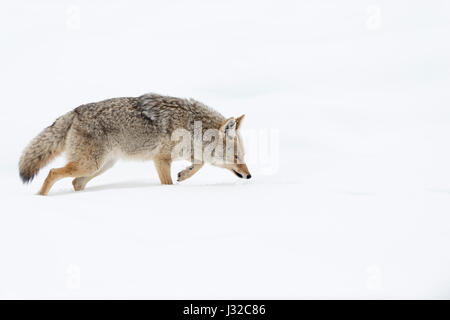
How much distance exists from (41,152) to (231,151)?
288 cm

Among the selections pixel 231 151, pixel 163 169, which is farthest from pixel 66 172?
pixel 231 151

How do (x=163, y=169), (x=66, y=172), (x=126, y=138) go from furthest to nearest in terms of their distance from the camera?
(x=163, y=169) < (x=126, y=138) < (x=66, y=172)

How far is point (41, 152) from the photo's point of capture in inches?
275

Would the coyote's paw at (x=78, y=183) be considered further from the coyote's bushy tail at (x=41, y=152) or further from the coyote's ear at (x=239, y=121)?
the coyote's ear at (x=239, y=121)

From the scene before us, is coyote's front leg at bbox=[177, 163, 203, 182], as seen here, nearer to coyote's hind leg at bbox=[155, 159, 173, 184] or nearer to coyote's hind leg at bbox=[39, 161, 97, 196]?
coyote's hind leg at bbox=[155, 159, 173, 184]

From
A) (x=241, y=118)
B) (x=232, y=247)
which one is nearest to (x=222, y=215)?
(x=232, y=247)

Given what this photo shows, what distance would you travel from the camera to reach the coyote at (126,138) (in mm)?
6871

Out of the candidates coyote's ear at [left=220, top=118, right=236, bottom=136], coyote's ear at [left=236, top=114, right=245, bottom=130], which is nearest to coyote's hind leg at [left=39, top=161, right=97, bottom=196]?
coyote's ear at [left=220, top=118, right=236, bottom=136]

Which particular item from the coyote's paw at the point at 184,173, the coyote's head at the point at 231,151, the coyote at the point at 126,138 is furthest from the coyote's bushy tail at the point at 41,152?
the coyote's head at the point at 231,151

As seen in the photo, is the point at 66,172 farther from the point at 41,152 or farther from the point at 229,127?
the point at 229,127

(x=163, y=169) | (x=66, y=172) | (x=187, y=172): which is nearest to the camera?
(x=66, y=172)

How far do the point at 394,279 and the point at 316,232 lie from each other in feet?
3.18

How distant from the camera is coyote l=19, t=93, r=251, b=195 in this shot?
6871 mm

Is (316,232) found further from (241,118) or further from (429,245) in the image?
(241,118)
